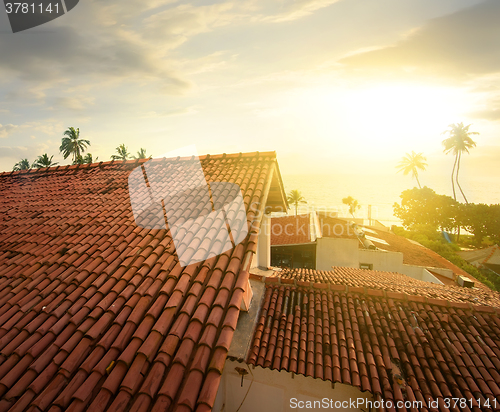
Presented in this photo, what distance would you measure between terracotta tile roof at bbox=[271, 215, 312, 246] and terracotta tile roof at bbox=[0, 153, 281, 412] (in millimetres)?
16749

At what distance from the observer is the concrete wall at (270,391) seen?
5.89 metres

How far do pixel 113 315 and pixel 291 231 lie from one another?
72.9 feet

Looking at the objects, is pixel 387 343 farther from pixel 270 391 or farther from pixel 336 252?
pixel 336 252

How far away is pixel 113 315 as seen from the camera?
322 cm

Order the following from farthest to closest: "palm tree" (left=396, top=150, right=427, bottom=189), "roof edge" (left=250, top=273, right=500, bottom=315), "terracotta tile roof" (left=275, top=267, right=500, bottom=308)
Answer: "palm tree" (left=396, top=150, right=427, bottom=189) < "terracotta tile roof" (left=275, top=267, right=500, bottom=308) < "roof edge" (left=250, top=273, right=500, bottom=315)

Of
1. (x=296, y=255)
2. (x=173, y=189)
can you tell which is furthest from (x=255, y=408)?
(x=296, y=255)

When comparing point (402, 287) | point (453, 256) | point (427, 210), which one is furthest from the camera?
point (427, 210)

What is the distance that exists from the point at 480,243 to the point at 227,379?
5848 centimetres

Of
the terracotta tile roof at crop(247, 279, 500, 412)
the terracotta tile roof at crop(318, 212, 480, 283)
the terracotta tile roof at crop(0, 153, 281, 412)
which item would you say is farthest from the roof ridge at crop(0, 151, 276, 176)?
the terracotta tile roof at crop(318, 212, 480, 283)

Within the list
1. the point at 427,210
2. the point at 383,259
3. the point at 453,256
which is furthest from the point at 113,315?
the point at 427,210

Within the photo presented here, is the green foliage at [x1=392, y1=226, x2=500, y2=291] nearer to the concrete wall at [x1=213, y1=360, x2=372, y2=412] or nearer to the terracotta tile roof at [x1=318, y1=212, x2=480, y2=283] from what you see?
the terracotta tile roof at [x1=318, y1=212, x2=480, y2=283]

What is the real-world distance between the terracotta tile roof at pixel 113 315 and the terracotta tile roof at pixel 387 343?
12.0 ft

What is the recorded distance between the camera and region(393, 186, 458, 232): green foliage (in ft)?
152

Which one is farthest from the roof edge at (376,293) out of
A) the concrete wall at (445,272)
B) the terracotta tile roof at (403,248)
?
the terracotta tile roof at (403,248)
